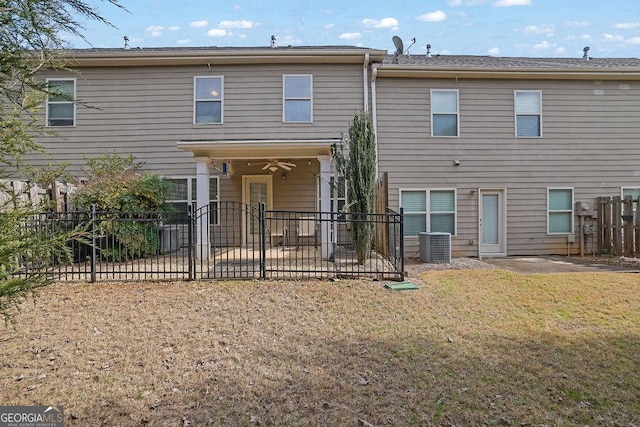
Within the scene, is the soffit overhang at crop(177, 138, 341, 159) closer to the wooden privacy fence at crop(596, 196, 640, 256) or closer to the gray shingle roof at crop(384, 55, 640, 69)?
the gray shingle roof at crop(384, 55, 640, 69)

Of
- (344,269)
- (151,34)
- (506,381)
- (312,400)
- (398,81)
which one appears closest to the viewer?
(312,400)

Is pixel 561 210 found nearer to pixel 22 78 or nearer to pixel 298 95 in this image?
pixel 298 95

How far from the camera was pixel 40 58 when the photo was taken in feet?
11.1

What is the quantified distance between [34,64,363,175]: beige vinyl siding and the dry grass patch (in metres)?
5.62

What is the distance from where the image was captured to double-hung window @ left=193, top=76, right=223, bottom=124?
1077cm

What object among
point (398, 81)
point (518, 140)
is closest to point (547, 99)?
point (518, 140)

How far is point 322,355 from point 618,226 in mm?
10504

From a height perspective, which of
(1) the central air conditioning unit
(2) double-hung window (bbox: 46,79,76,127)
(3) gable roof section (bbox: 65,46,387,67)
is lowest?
(1) the central air conditioning unit

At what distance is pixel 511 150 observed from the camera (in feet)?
36.7

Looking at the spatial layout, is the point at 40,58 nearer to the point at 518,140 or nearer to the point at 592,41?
the point at 518,140

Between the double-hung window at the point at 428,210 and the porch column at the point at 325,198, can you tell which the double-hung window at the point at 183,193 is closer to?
the porch column at the point at 325,198

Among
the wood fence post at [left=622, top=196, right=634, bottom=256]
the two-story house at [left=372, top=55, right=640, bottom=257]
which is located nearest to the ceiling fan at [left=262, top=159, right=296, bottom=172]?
the two-story house at [left=372, top=55, right=640, bottom=257]

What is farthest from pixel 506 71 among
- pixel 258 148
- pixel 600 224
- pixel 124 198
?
pixel 124 198

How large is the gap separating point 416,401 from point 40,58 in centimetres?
465
